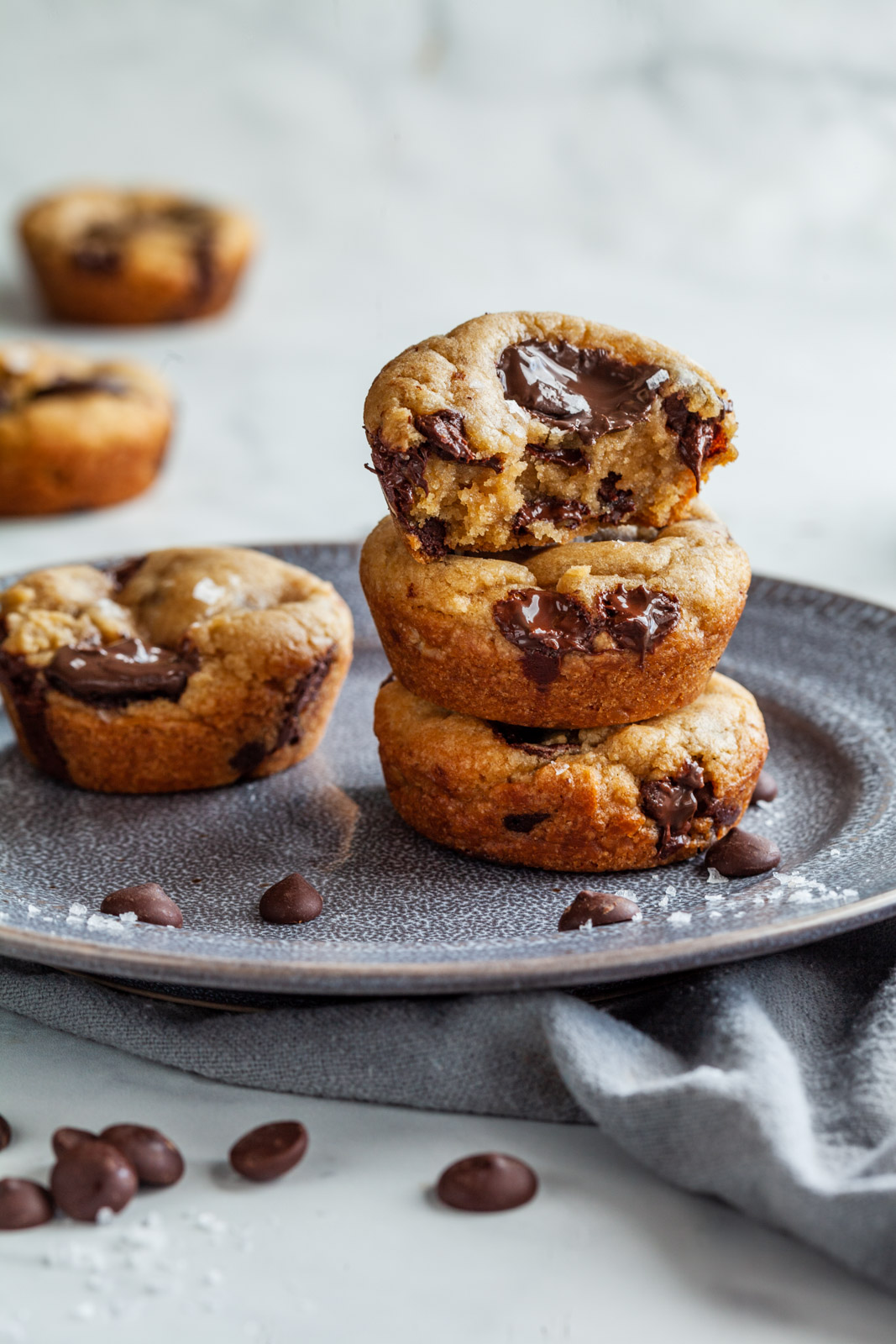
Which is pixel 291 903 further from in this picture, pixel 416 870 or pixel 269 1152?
pixel 269 1152

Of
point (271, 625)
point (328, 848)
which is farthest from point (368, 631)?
point (328, 848)

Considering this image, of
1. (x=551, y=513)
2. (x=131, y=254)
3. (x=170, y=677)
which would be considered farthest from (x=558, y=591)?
(x=131, y=254)

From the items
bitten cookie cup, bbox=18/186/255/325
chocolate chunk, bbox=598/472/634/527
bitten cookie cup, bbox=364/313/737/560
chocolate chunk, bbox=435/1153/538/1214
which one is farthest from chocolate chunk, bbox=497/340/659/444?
bitten cookie cup, bbox=18/186/255/325

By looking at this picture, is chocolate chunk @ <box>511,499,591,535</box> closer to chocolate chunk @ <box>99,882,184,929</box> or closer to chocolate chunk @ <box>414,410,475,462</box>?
chocolate chunk @ <box>414,410,475,462</box>

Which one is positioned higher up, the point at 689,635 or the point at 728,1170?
the point at 689,635

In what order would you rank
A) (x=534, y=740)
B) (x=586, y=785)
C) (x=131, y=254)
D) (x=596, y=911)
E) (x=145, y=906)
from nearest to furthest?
(x=596, y=911)
(x=145, y=906)
(x=586, y=785)
(x=534, y=740)
(x=131, y=254)

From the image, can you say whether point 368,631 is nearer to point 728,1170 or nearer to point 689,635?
point 689,635

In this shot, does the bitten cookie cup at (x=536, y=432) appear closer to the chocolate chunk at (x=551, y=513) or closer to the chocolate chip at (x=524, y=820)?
the chocolate chunk at (x=551, y=513)
